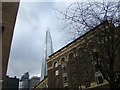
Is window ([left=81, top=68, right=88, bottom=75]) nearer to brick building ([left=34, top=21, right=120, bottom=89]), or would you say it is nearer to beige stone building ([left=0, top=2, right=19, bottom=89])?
brick building ([left=34, top=21, right=120, bottom=89])

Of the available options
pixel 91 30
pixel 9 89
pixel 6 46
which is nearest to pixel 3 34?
pixel 6 46

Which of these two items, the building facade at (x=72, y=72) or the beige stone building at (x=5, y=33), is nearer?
the beige stone building at (x=5, y=33)

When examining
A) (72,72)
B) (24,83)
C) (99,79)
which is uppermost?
(72,72)

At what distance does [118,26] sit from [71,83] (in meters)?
22.6

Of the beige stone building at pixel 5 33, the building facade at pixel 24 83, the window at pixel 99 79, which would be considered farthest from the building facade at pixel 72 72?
the building facade at pixel 24 83

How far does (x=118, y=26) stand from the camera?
33.3 feet

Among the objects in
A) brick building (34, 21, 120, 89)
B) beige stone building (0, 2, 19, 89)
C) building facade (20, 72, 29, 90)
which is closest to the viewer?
beige stone building (0, 2, 19, 89)

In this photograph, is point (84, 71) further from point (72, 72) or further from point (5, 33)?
point (5, 33)

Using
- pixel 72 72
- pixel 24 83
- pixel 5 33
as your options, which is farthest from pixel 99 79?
pixel 24 83

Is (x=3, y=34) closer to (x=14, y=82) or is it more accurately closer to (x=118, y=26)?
(x=118, y=26)

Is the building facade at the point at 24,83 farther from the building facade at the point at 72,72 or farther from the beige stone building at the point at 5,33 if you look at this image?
the beige stone building at the point at 5,33

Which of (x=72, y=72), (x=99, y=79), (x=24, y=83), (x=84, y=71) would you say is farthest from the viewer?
(x=24, y=83)

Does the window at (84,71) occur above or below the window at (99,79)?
above

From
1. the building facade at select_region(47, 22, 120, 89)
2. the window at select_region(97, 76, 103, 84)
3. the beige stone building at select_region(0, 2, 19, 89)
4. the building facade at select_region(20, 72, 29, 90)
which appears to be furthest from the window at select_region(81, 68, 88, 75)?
the building facade at select_region(20, 72, 29, 90)
